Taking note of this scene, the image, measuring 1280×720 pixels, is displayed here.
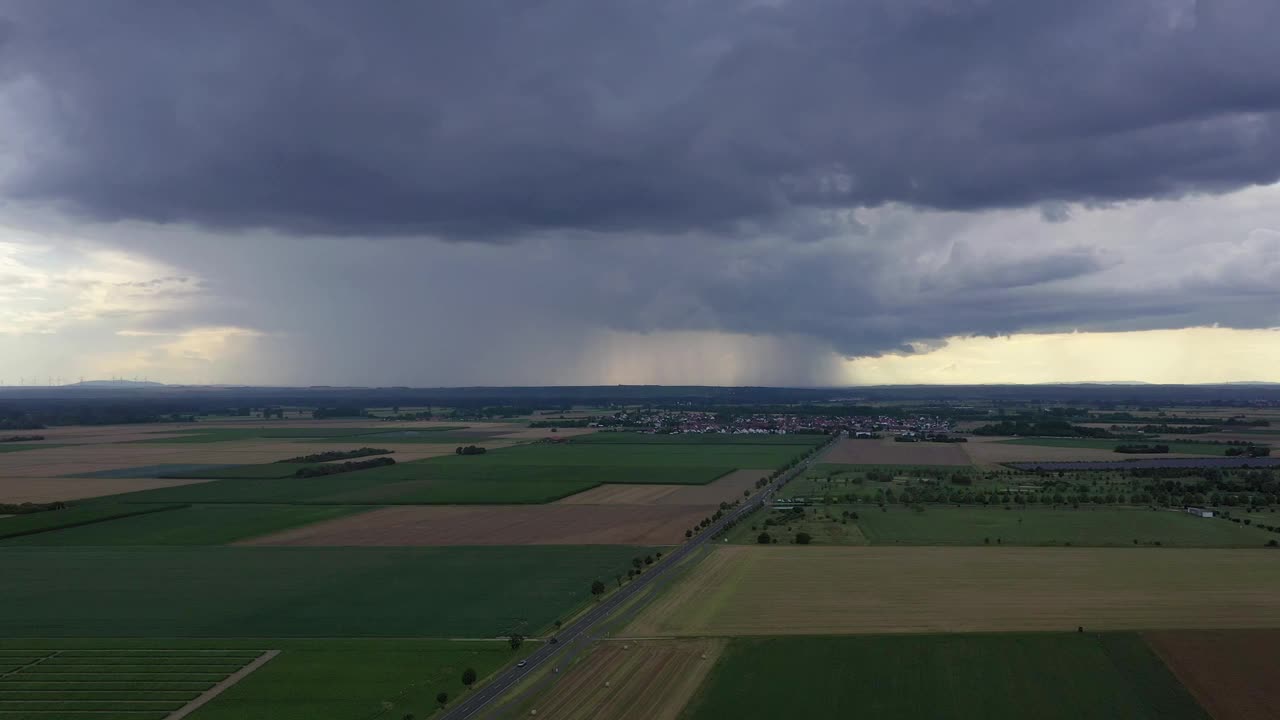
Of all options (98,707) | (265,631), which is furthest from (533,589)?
(98,707)

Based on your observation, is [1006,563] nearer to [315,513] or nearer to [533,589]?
[533,589]

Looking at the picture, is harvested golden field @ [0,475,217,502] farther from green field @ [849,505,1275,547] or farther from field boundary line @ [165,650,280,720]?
green field @ [849,505,1275,547]

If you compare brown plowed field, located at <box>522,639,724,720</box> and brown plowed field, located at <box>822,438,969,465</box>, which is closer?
brown plowed field, located at <box>522,639,724,720</box>

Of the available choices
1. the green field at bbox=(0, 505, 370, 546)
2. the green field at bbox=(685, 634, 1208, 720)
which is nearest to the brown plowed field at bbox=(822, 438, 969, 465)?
the green field at bbox=(0, 505, 370, 546)

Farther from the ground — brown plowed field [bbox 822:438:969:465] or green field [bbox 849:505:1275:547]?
brown plowed field [bbox 822:438:969:465]

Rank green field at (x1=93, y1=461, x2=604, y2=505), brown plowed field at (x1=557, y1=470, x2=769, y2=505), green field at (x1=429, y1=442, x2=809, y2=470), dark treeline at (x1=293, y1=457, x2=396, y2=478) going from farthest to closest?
green field at (x1=429, y1=442, x2=809, y2=470) → dark treeline at (x1=293, y1=457, x2=396, y2=478) → green field at (x1=93, y1=461, x2=604, y2=505) → brown plowed field at (x1=557, y1=470, x2=769, y2=505)

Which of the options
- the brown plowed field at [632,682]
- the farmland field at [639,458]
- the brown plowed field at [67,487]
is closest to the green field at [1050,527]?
the brown plowed field at [632,682]
